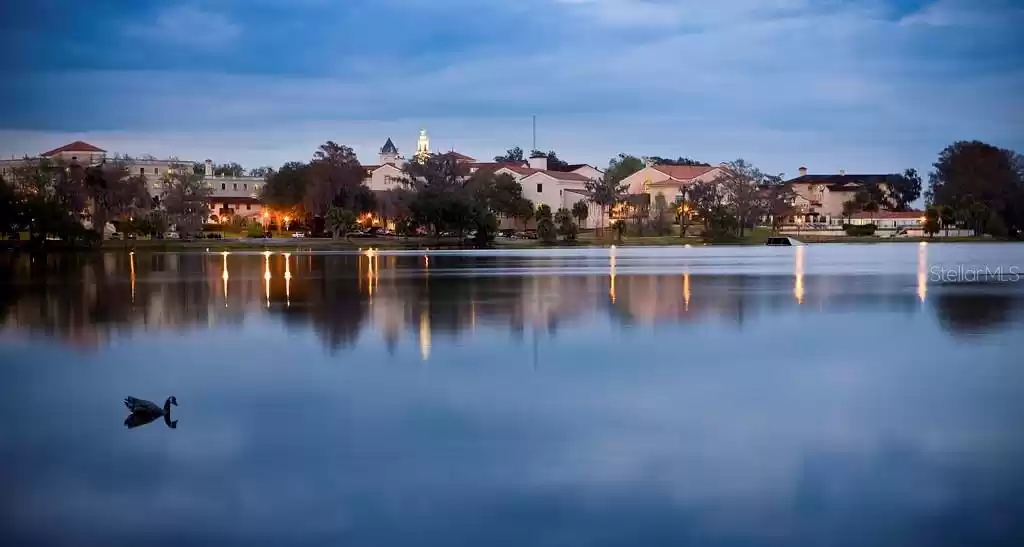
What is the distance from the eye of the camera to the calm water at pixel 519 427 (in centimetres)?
889

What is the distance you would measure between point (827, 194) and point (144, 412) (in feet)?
434

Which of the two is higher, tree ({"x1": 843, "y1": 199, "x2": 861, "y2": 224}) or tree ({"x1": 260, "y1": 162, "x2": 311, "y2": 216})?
tree ({"x1": 260, "y1": 162, "x2": 311, "y2": 216})

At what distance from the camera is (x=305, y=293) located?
31.7m

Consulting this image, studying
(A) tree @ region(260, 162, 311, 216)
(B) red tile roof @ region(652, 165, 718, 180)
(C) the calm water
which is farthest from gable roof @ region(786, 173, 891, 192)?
(C) the calm water

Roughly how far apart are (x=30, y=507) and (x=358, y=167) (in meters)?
81.5

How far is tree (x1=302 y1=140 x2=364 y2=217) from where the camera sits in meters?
86.6

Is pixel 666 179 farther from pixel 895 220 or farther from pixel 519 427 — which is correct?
pixel 519 427

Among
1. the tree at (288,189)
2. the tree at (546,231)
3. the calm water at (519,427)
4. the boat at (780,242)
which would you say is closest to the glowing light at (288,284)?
the calm water at (519,427)

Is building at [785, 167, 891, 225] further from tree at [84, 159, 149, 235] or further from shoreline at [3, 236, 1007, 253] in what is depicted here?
tree at [84, 159, 149, 235]

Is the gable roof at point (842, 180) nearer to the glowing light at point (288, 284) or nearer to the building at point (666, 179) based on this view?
the building at point (666, 179)

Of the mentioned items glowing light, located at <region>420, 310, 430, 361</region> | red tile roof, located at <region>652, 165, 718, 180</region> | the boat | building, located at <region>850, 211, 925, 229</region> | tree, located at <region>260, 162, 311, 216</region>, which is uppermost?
red tile roof, located at <region>652, 165, 718, 180</region>

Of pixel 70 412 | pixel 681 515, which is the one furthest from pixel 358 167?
pixel 681 515

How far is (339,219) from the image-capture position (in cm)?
8588

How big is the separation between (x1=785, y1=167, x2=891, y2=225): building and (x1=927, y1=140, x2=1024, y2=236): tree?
15175 mm
